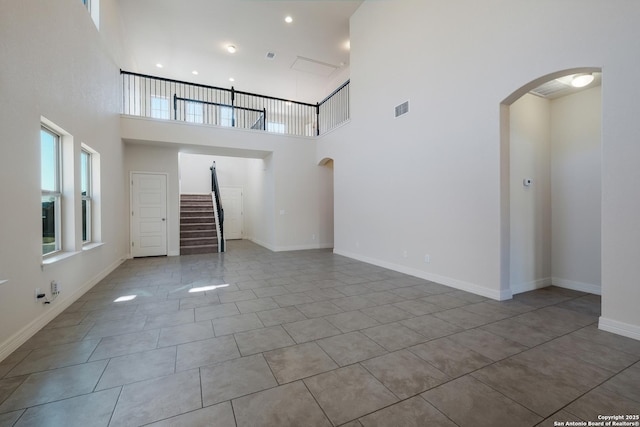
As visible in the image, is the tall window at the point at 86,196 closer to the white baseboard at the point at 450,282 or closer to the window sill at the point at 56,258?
the window sill at the point at 56,258

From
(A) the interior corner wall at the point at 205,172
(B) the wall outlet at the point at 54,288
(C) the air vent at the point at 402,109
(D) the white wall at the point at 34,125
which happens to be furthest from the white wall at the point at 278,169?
(B) the wall outlet at the point at 54,288

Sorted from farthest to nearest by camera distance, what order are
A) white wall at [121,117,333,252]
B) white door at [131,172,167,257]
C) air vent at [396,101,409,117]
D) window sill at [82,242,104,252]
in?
white door at [131,172,167,257] → white wall at [121,117,333,252] → air vent at [396,101,409,117] → window sill at [82,242,104,252]

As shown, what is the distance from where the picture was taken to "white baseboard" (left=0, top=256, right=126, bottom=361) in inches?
87.0

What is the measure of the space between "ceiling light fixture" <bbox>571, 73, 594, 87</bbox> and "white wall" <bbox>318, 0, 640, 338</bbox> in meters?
0.97

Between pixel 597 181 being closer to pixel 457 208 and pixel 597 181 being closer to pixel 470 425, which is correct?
pixel 457 208

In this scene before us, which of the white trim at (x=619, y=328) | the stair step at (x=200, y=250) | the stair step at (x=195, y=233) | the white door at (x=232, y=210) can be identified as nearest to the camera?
the white trim at (x=619, y=328)

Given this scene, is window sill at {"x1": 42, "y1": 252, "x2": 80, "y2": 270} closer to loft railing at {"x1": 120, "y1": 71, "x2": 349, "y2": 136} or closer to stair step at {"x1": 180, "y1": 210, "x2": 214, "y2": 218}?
loft railing at {"x1": 120, "y1": 71, "x2": 349, "y2": 136}

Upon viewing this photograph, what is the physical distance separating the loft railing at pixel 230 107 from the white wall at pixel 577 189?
4.49 m

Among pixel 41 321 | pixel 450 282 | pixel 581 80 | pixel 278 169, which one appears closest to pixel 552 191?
pixel 581 80

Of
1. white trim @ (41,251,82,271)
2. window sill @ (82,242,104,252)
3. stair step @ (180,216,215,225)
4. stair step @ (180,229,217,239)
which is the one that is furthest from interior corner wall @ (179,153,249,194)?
white trim @ (41,251,82,271)

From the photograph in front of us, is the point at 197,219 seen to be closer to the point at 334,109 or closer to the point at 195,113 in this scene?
the point at 195,113

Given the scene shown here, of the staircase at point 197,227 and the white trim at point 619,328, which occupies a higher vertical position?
the staircase at point 197,227

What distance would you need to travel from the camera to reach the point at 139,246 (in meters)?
6.83

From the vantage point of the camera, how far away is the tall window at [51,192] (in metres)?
3.12
